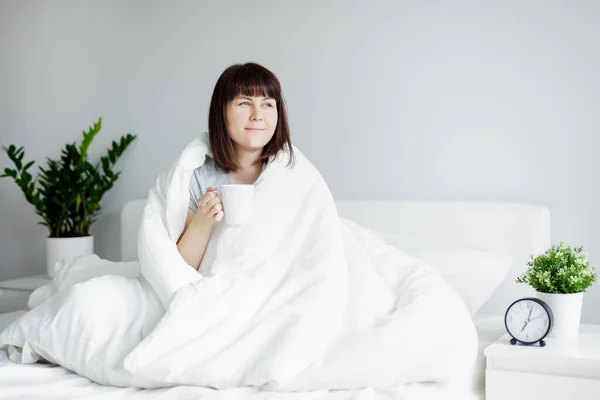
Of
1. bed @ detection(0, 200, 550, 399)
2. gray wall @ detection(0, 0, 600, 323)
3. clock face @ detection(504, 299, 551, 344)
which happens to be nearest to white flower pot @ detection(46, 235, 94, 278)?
gray wall @ detection(0, 0, 600, 323)

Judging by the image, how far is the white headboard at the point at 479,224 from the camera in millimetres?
2416

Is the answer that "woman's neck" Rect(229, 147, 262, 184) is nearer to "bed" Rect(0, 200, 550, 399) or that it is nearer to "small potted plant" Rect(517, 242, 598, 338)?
"bed" Rect(0, 200, 550, 399)

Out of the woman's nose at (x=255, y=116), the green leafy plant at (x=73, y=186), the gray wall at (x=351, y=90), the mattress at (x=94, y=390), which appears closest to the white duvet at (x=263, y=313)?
the mattress at (x=94, y=390)

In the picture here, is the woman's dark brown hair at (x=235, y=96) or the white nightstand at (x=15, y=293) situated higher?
the woman's dark brown hair at (x=235, y=96)

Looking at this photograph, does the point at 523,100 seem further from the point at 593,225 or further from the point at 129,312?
the point at 129,312

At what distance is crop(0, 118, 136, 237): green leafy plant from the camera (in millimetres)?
3117

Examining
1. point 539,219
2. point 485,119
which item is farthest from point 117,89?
point 539,219

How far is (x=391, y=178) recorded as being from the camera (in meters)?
2.74

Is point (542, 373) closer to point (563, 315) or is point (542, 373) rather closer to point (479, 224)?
point (563, 315)

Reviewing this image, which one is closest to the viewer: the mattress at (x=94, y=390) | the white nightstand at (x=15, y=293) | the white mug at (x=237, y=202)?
the mattress at (x=94, y=390)

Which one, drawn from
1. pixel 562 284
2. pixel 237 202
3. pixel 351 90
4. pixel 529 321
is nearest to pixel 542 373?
pixel 529 321

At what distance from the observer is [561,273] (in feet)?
6.09

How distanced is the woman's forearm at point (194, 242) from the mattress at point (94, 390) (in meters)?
0.44

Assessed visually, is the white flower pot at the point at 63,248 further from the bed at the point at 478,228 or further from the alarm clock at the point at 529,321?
the alarm clock at the point at 529,321
